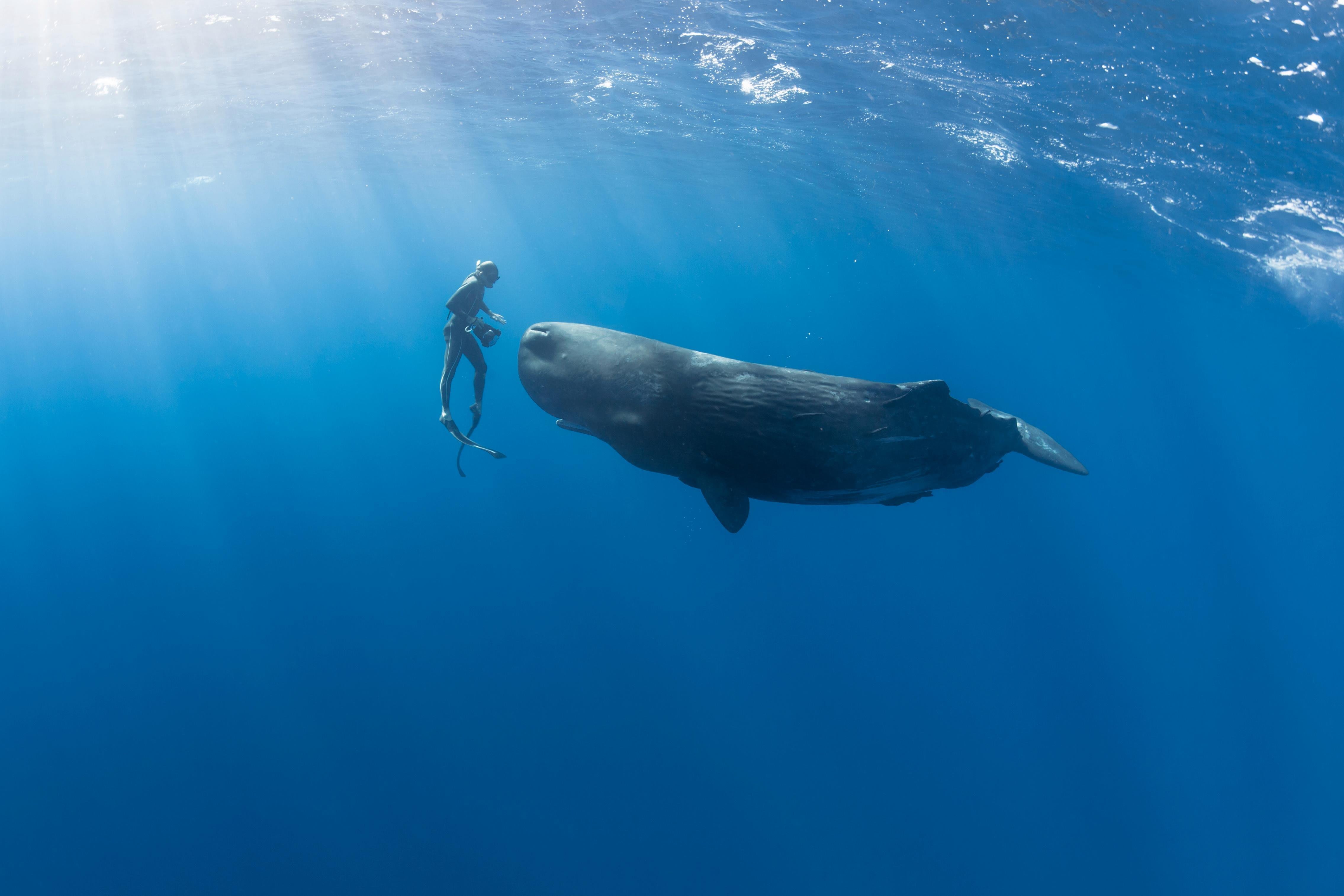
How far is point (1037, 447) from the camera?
4996mm

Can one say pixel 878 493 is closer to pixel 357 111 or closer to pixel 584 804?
pixel 584 804

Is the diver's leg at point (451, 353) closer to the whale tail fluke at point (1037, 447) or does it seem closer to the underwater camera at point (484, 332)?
Answer: the underwater camera at point (484, 332)

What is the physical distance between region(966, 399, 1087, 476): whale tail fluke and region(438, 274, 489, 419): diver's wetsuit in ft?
14.0

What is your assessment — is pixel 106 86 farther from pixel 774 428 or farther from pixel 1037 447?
pixel 1037 447

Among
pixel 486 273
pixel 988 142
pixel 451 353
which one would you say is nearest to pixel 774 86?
pixel 988 142

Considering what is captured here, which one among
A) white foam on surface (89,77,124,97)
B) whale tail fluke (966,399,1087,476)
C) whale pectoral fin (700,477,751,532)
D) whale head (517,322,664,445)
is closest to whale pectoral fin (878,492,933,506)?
whale tail fluke (966,399,1087,476)

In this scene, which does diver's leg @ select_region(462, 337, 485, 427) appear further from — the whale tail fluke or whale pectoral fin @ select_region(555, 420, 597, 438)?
the whale tail fluke

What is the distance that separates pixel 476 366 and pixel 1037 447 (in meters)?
4.95

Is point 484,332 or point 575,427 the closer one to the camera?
point 575,427

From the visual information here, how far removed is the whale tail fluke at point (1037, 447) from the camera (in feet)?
15.9

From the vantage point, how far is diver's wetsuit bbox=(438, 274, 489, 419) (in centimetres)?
561

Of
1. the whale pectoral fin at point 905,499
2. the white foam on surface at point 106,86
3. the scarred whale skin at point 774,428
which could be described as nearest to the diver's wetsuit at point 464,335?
the scarred whale skin at point 774,428

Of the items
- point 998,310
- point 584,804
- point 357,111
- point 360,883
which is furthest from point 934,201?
point 998,310

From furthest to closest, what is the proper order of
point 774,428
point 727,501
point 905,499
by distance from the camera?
point 905,499
point 727,501
point 774,428
